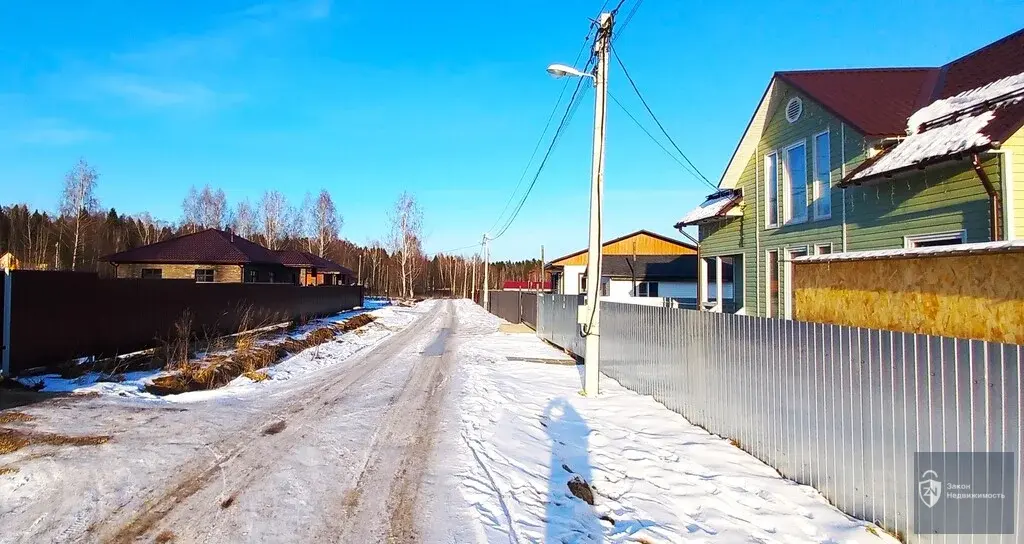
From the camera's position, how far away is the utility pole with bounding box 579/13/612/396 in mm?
8789

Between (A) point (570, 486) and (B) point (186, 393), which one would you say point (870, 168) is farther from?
(B) point (186, 393)

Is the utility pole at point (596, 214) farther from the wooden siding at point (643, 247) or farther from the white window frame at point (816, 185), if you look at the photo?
the wooden siding at point (643, 247)

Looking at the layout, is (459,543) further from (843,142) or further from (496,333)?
(496,333)

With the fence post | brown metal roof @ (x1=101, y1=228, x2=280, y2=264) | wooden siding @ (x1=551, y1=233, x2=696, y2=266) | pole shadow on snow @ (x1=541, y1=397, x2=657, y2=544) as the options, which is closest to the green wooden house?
pole shadow on snow @ (x1=541, y1=397, x2=657, y2=544)

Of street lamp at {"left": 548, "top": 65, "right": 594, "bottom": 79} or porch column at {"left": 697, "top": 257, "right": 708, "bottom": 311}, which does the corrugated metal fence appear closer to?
street lamp at {"left": 548, "top": 65, "right": 594, "bottom": 79}

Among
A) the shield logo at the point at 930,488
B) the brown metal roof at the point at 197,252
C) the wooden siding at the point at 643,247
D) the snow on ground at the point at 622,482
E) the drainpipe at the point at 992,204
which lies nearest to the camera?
the shield logo at the point at 930,488

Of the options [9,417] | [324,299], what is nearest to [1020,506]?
[9,417]

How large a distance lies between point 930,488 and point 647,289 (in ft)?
114

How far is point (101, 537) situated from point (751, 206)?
1509 centimetres

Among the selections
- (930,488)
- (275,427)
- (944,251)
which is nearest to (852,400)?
(930,488)

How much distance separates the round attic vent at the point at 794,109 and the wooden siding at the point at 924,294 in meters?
8.56

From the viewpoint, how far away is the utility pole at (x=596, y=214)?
28.8ft

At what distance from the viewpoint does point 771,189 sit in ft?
46.0

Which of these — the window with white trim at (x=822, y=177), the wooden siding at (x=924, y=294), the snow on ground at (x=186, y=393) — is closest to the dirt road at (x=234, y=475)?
the snow on ground at (x=186, y=393)
